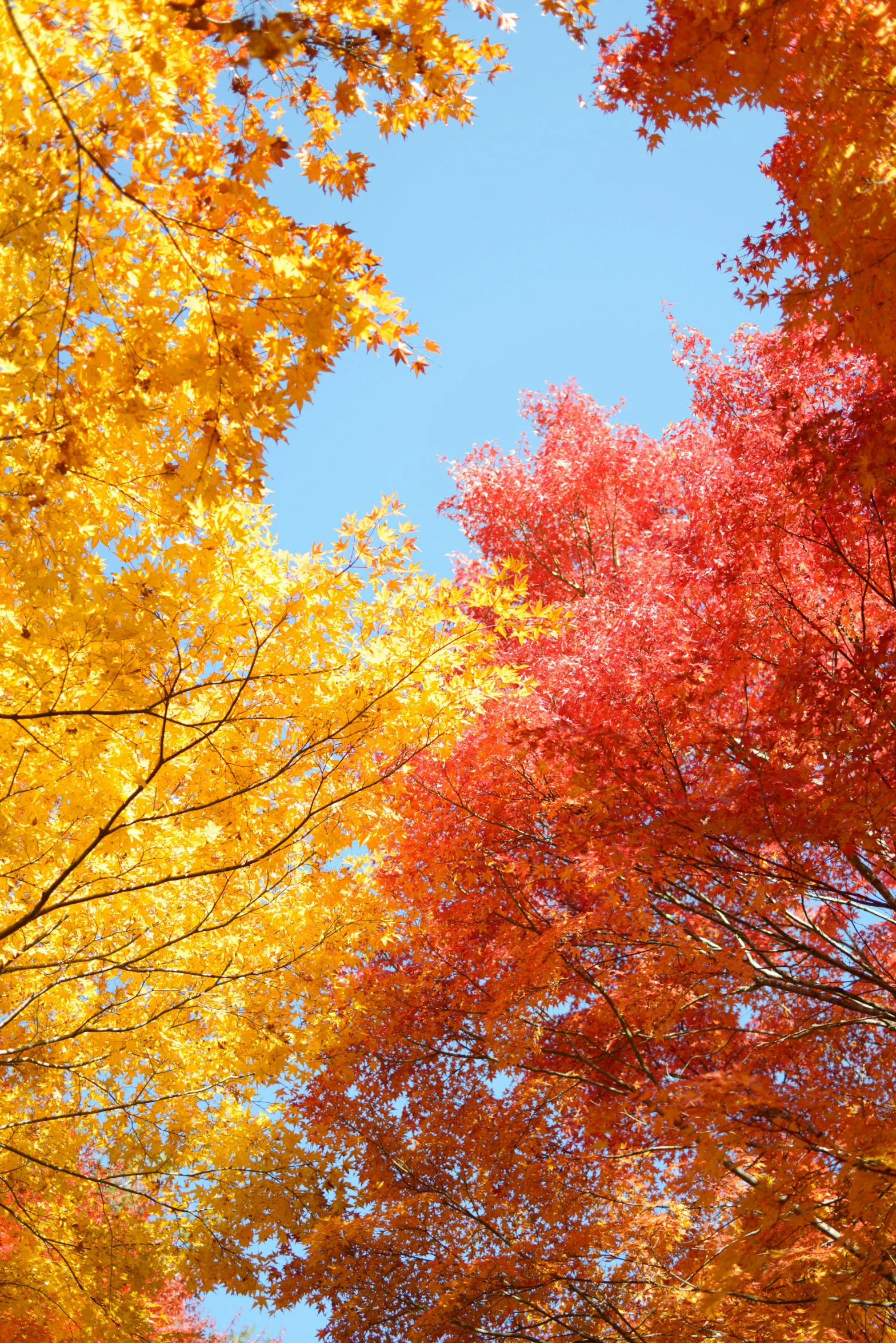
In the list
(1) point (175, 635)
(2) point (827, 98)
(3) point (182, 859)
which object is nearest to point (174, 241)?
(1) point (175, 635)

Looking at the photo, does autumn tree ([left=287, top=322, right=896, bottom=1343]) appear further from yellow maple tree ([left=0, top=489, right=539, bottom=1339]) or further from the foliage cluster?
yellow maple tree ([left=0, top=489, right=539, bottom=1339])

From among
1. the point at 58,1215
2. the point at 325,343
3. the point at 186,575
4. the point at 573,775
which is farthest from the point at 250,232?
the point at 58,1215

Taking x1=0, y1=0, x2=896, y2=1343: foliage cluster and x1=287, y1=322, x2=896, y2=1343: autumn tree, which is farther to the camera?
x1=287, y1=322, x2=896, y2=1343: autumn tree

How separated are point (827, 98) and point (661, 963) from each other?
14.6 ft

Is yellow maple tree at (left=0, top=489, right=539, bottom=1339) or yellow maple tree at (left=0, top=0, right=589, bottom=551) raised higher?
yellow maple tree at (left=0, top=0, right=589, bottom=551)

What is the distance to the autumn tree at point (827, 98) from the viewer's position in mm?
3150

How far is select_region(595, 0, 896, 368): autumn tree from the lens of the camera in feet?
10.3

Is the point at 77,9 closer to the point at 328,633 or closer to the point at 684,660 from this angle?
the point at 328,633

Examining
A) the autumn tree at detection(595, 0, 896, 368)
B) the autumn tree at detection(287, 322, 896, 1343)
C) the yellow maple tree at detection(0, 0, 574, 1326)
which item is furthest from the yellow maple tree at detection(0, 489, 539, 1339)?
the autumn tree at detection(595, 0, 896, 368)

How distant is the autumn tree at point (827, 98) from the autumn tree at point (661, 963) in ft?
3.96

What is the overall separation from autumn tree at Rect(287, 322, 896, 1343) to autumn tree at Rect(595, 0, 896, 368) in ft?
3.96

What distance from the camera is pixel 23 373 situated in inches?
131

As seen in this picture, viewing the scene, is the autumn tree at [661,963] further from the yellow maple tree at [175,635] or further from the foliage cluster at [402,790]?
the yellow maple tree at [175,635]

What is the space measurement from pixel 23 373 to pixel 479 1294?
6584 mm
